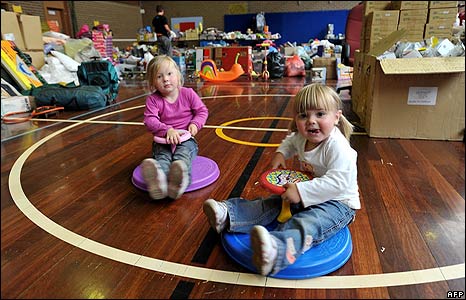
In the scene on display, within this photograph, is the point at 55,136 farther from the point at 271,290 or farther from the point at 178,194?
the point at 271,290

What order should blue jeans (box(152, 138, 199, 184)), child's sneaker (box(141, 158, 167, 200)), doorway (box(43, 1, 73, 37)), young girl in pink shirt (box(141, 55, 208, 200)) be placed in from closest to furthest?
child's sneaker (box(141, 158, 167, 200)) < young girl in pink shirt (box(141, 55, 208, 200)) < blue jeans (box(152, 138, 199, 184)) < doorway (box(43, 1, 73, 37))

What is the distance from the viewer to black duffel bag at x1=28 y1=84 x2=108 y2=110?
11.7 ft

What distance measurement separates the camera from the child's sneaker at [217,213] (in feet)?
3.71

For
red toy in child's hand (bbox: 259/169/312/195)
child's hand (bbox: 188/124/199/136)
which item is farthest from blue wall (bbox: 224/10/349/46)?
red toy in child's hand (bbox: 259/169/312/195)

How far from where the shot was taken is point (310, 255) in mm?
1028

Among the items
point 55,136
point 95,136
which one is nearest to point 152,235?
point 95,136

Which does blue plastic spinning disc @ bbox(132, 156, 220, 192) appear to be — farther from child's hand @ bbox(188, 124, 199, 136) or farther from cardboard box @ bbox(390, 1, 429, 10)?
cardboard box @ bbox(390, 1, 429, 10)

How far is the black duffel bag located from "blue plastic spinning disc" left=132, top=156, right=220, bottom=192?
2164 millimetres

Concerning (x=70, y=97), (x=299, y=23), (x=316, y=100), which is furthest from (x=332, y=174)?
(x=299, y=23)

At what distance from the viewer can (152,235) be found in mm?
1261

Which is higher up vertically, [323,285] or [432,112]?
[432,112]

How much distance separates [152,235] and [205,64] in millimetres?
4906

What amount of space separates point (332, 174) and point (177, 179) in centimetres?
65

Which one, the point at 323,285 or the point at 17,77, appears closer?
the point at 323,285
